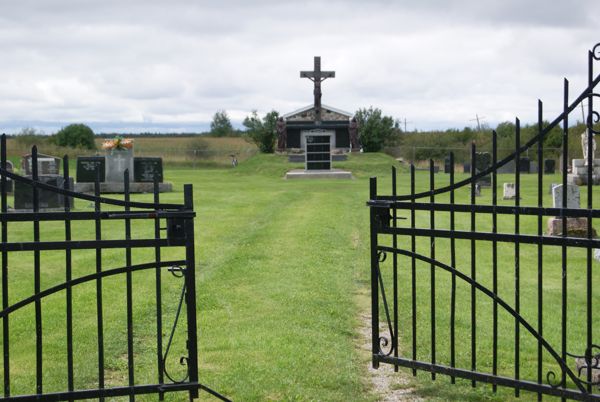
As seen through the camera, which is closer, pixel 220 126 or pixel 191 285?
pixel 191 285

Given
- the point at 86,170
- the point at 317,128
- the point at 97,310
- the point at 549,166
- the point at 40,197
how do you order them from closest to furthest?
the point at 97,310 < the point at 40,197 < the point at 86,170 < the point at 549,166 < the point at 317,128

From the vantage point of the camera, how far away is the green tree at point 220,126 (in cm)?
10300

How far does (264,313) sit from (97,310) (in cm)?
324

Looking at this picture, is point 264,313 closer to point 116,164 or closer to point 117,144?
point 116,164

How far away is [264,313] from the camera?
30.4ft

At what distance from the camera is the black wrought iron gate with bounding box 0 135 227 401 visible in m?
5.45

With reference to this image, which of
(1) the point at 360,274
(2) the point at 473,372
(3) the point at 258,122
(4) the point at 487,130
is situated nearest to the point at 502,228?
(1) the point at 360,274

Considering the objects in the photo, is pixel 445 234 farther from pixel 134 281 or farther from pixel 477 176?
pixel 134 281

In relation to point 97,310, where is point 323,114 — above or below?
above

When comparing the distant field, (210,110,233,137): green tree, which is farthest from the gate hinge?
(210,110,233,137): green tree

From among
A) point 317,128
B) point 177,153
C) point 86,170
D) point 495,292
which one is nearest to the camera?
point 495,292

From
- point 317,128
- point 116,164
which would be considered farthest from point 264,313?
point 317,128

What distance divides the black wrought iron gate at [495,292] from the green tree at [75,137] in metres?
59.7

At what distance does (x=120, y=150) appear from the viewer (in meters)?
30.5
